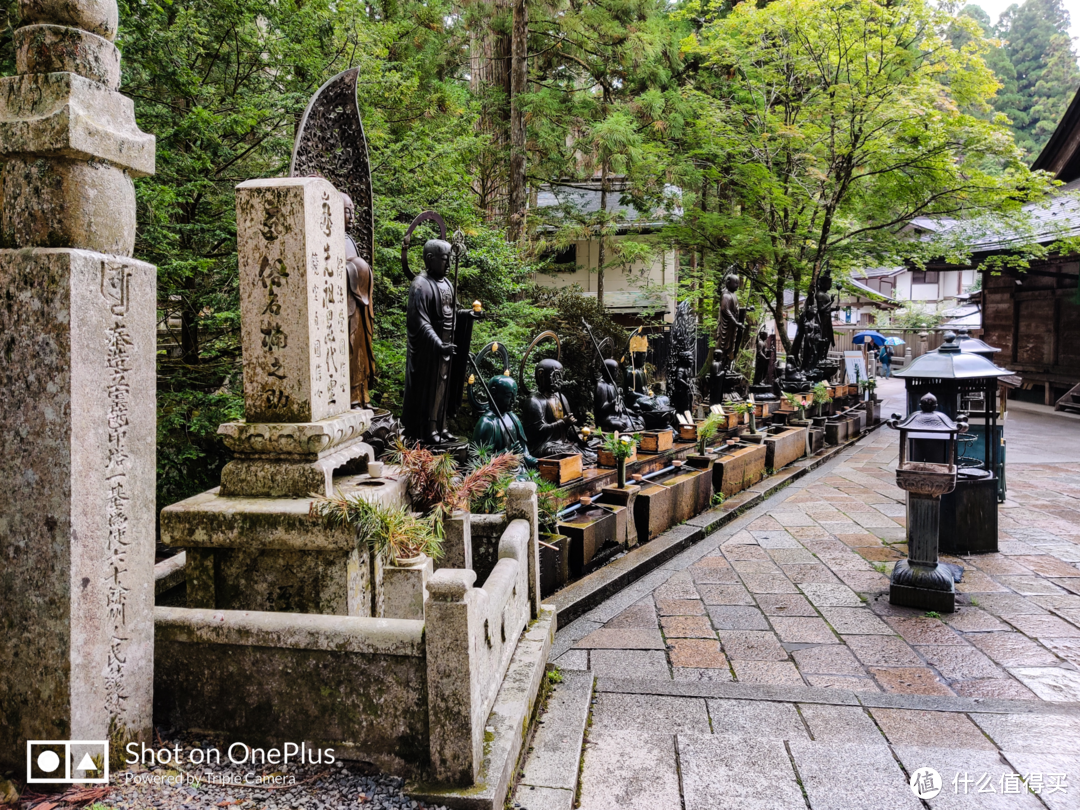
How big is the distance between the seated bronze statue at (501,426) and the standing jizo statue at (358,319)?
1.41 m

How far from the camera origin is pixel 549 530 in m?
6.41

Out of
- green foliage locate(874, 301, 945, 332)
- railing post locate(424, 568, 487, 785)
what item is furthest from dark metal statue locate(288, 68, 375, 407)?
green foliage locate(874, 301, 945, 332)

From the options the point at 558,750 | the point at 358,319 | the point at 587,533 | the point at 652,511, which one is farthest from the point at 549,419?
the point at 558,750

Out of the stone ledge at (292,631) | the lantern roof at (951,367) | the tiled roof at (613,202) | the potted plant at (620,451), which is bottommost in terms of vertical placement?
the stone ledge at (292,631)

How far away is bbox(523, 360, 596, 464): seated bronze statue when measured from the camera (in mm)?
7953

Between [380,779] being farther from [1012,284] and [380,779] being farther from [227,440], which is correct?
[1012,284]

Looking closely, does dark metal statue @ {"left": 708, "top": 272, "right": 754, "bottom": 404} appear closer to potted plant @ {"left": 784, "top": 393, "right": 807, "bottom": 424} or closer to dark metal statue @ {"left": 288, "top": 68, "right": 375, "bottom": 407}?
potted plant @ {"left": 784, "top": 393, "right": 807, "bottom": 424}

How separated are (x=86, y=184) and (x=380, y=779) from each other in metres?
2.92

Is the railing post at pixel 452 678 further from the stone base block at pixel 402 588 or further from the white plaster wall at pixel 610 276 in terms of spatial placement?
the white plaster wall at pixel 610 276

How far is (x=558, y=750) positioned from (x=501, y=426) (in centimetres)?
398

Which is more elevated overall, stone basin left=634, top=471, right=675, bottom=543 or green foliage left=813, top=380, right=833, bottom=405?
green foliage left=813, top=380, right=833, bottom=405

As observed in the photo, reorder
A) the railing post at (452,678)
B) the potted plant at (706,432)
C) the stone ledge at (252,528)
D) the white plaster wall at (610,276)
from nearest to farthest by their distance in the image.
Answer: the railing post at (452,678)
the stone ledge at (252,528)
the potted plant at (706,432)
the white plaster wall at (610,276)

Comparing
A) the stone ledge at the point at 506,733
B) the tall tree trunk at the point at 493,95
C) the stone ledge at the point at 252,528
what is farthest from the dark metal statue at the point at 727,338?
the stone ledge at the point at 252,528

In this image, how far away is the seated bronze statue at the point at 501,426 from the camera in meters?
7.21
